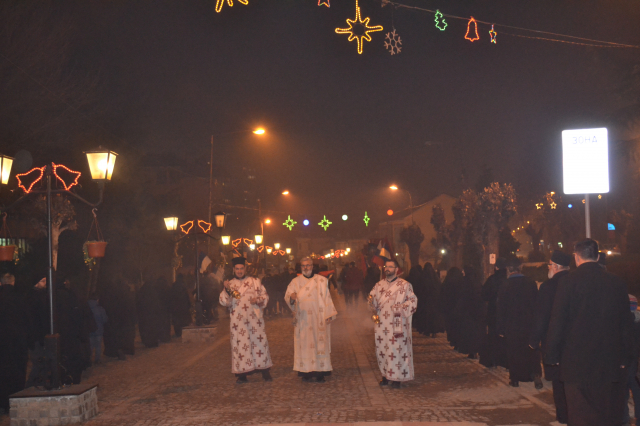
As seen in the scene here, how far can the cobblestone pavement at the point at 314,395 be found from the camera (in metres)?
7.45

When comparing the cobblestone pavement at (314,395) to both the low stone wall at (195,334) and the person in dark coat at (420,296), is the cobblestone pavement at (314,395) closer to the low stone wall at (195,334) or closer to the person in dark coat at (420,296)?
the low stone wall at (195,334)

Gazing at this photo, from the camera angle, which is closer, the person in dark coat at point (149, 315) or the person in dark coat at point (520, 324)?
the person in dark coat at point (520, 324)

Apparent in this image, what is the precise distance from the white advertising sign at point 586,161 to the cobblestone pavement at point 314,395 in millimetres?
2841

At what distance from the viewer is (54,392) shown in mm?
7629

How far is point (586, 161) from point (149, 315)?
1114 centimetres

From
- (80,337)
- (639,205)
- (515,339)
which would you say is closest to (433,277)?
(515,339)

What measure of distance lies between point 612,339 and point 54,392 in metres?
6.10

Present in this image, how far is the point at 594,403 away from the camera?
5.24 meters

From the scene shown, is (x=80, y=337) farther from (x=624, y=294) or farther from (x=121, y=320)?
(x=624, y=294)

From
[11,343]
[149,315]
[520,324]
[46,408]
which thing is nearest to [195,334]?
[149,315]

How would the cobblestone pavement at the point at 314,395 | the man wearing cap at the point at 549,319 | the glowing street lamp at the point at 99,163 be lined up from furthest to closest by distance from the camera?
the glowing street lamp at the point at 99,163, the cobblestone pavement at the point at 314,395, the man wearing cap at the point at 549,319

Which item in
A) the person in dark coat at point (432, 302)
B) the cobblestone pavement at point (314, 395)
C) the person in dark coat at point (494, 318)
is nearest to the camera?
the cobblestone pavement at point (314, 395)

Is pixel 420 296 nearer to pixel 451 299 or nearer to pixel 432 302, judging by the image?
pixel 432 302

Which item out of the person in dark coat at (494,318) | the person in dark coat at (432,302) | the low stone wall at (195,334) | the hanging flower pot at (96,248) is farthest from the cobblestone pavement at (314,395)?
the low stone wall at (195,334)
